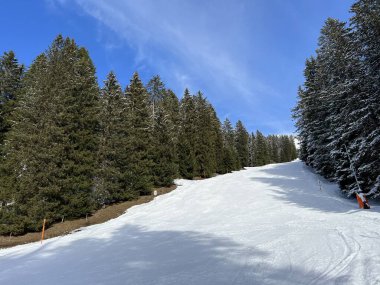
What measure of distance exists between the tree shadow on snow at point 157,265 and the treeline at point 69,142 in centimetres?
897

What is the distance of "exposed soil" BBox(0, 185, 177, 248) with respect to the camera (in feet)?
60.2

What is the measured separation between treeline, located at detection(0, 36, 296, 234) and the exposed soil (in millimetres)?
596

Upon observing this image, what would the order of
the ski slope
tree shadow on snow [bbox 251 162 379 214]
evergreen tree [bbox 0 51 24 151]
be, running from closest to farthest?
the ski slope < tree shadow on snow [bbox 251 162 379 214] < evergreen tree [bbox 0 51 24 151]

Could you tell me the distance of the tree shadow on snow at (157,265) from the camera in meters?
6.16

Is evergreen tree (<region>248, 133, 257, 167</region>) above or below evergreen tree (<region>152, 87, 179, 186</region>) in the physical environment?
above

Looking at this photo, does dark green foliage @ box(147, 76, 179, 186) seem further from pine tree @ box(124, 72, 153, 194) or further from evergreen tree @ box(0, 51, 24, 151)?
evergreen tree @ box(0, 51, 24, 151)

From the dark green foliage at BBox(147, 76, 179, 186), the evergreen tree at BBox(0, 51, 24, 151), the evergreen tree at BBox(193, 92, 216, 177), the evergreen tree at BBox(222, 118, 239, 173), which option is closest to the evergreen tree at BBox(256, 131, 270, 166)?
the evergreen tree at BBox(222, 118, 239, 173)

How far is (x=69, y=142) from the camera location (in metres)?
23.2

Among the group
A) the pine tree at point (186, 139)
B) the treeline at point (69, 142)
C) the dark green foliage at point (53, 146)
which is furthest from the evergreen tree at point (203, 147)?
the dark green foliage at point (53, 146)

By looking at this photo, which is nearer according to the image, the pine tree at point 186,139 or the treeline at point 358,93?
the treeline at point 358,93

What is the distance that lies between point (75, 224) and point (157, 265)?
1529 centimetres

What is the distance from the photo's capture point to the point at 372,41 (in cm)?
1992

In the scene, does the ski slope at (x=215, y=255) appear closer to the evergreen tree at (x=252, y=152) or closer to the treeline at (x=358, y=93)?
the treeline at (x=358, y=93)

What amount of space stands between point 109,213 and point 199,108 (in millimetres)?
36057
